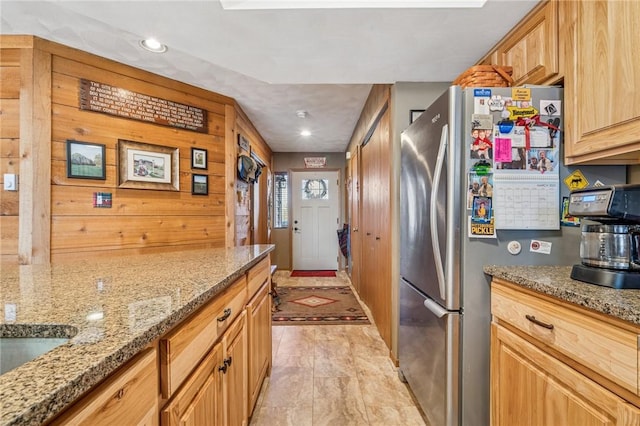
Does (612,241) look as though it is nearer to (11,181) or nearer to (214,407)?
(214,407)

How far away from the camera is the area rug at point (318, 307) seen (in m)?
3.11

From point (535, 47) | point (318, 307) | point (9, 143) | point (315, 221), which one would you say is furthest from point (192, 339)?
point (315, 221)

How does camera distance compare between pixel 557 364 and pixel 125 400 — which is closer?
pixel 125 400

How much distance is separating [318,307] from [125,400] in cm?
309

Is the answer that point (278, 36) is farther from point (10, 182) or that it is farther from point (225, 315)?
point (10, 182)

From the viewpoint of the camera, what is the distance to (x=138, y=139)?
2.43 meters

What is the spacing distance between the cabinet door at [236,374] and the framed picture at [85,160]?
1.78 m

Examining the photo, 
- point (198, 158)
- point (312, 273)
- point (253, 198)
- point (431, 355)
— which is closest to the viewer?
point (431, 355)

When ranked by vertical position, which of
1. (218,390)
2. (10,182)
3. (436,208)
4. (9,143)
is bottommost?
(218,390)

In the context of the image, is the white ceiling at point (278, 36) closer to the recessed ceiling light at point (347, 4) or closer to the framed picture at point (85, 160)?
the recessed ceiling light at point (347, 4)

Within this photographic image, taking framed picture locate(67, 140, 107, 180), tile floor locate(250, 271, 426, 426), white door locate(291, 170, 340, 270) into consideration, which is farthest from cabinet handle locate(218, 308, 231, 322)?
white door locate(291, 170, 340, 270)

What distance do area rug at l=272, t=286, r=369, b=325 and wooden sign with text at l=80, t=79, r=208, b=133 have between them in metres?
2.16

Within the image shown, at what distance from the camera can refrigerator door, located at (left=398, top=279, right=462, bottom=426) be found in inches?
52.8

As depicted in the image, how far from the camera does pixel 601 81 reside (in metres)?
1.13
